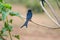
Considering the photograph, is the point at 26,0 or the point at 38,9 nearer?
the point at 38,9

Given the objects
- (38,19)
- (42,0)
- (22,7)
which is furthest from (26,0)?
(42,0)

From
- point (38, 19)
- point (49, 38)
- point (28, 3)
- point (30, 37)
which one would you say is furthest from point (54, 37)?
point (28, 3)

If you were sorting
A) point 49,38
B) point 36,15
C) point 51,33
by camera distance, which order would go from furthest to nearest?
1. point 36,15
2. point 51,33
3. point 49,38

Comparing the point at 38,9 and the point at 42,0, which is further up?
the point at 42,0

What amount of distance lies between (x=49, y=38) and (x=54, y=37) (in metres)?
0.16

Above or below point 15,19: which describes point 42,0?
above

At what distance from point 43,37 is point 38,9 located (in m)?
3.49

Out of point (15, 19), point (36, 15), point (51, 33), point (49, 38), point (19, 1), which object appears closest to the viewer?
point (49, 38)

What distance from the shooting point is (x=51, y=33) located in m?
7.59

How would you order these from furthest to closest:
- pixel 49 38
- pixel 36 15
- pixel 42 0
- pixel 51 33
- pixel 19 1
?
1. pixel 19 1
2. pixel 36 15
3. pixel 51 33
4. pixel 49 38
5. pixel 42 0

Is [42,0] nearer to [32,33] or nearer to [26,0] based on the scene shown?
[32,33]

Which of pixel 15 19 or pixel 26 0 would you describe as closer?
pixel 15 19

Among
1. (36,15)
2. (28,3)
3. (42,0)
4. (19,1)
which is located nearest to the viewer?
(42,0)

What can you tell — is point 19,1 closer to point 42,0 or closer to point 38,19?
point 38,19
